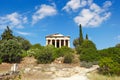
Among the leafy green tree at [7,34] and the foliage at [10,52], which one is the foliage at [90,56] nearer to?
the foliage at [10,52]

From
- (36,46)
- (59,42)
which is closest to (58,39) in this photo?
(59,42)

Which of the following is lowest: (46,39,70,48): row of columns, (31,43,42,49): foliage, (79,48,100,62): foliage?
(79,48,100,62): foliage

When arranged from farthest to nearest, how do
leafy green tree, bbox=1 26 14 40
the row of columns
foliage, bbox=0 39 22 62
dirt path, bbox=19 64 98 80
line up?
the row of columns < leafy green tree, bbox=1 26 14 40 < foliage, bbox=0 39 22 62 < dirt path, bbox=19 64 98 80

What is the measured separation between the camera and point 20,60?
36031 millimetres

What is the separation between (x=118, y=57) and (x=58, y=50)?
14.3 meters

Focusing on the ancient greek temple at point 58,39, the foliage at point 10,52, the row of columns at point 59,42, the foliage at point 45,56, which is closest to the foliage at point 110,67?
the foliage at point 45,56

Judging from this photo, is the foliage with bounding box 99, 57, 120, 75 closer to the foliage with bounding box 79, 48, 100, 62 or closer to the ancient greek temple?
the foliage with bounding box 79, 48, 100, 62

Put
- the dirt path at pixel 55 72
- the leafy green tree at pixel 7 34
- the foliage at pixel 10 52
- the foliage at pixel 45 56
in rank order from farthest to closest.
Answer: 1. the leafy green tree at pixel 7 34
2. the foliage at pixel 10 52
3. the foliage at pixel 45 56
4. the dirt path at pixel 55 72

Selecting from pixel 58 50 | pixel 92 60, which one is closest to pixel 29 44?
pixel 58 50

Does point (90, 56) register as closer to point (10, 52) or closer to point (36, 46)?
point (10, 52)

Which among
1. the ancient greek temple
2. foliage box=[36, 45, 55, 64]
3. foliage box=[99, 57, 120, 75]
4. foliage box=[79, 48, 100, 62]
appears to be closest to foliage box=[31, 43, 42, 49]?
foliage box=[36, 45, 55, 64]

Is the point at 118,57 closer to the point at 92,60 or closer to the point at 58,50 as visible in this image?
the point at 92,60

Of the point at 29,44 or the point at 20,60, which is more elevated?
the point at 29,44

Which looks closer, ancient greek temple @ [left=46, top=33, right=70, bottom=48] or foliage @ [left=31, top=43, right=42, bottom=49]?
foliage @ [left=31, top=43, right=42, bottom=49]
